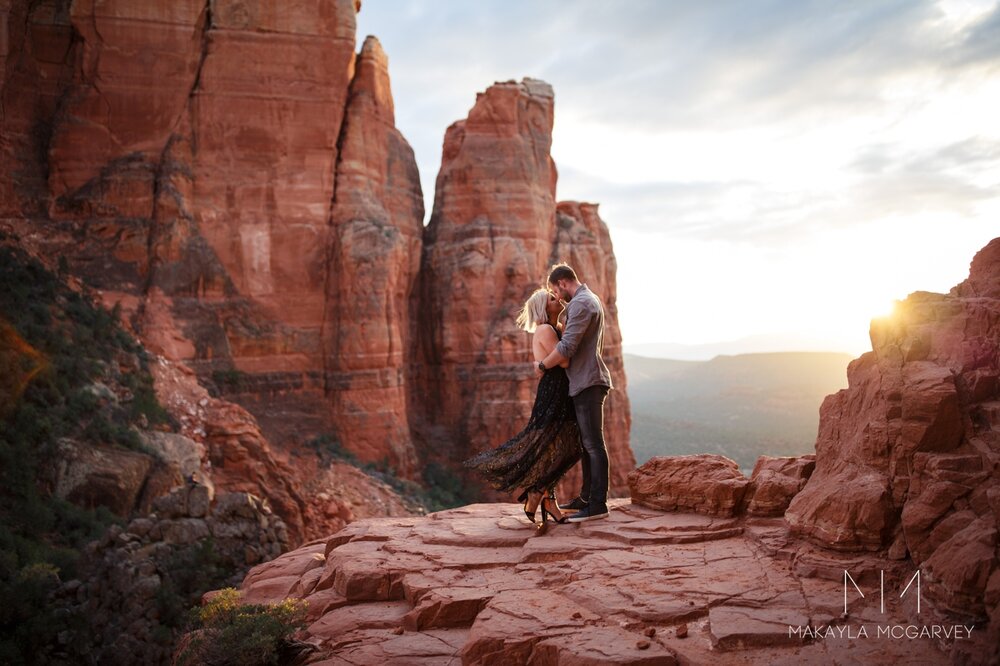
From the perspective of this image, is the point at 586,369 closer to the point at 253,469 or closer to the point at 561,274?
the point at 561,274

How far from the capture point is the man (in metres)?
6.18

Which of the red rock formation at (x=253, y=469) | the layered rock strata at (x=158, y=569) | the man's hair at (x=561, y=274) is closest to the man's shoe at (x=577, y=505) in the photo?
the man's hair at (x=561, y=274)

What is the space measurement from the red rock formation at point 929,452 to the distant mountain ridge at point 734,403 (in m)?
20.3

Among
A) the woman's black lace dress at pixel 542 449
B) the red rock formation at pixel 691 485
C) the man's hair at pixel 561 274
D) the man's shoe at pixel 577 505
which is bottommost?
the man's shoe at pixel 577 505

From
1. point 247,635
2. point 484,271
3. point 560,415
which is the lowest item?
point 247,635

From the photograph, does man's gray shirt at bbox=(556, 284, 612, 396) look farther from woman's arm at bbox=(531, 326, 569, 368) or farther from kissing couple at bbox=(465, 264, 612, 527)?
woman's arm at bbox=(531, 326, 569, 368)

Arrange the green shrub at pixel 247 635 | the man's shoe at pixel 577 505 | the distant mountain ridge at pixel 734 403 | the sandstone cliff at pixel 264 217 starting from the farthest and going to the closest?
the distant mountain ridge at pixel 734 403 → the sandstone cliff at pixel 264 217 → the man's shoe at pixel 577 505 → the green shrub at pixel 247 635

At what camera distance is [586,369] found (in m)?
6.29

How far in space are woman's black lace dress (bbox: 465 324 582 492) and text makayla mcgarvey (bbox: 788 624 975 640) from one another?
9.07ft

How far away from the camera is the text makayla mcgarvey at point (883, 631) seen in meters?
3.65

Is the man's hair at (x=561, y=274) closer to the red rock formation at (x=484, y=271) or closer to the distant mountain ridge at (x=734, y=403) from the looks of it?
the red rock formation at (x=484, y=271)

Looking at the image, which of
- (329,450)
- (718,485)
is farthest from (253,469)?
(718,485)

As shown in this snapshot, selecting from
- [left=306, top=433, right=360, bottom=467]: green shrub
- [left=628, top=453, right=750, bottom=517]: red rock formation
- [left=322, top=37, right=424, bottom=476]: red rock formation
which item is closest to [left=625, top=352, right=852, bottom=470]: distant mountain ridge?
[left=322, top=37, right=424, bottom=476]: red rock formation

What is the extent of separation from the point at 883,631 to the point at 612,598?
5.02 ft
